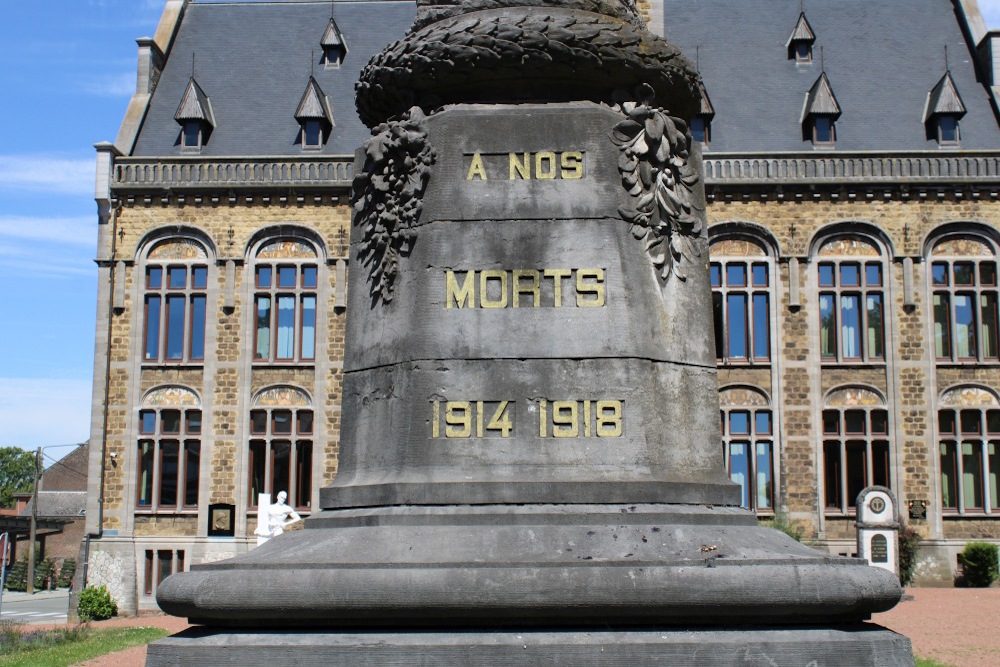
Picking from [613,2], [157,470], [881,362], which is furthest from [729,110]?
[613,2]

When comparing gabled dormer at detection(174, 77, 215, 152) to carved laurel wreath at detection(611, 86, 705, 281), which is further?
gabled dormer at detection(174, 77, 215, 152)

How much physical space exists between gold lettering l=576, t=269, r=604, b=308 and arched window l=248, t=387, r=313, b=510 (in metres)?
27.4

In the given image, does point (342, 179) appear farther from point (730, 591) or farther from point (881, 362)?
point (730, 591)

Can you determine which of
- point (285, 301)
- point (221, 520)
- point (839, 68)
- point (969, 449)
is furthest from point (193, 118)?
point (969, 449)

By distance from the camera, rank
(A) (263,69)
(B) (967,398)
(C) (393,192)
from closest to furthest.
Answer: (C) (393,192)
(B) (967,398)
(A) (263,69)

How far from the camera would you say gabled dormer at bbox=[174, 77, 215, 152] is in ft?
117

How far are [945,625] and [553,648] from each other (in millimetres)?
16779

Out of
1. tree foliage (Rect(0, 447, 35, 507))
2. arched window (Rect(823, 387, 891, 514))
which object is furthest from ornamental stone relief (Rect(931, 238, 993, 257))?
tree foliage (Rect(0, 447, 35, 507))

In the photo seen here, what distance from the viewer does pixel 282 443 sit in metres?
33.7

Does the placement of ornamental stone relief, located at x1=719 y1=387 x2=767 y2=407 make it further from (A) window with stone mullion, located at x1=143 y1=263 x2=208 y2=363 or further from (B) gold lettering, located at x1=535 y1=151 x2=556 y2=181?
(B) gold lettering, located at x1=535 y1=151 x2=556 y2=181

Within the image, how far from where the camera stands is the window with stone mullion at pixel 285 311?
34.1 m

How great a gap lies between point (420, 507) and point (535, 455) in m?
0.69

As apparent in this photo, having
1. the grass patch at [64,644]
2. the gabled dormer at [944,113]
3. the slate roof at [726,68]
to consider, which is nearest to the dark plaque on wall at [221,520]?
the grass patch at [64,644]

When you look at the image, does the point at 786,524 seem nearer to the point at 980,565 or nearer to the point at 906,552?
the point at 906,552
